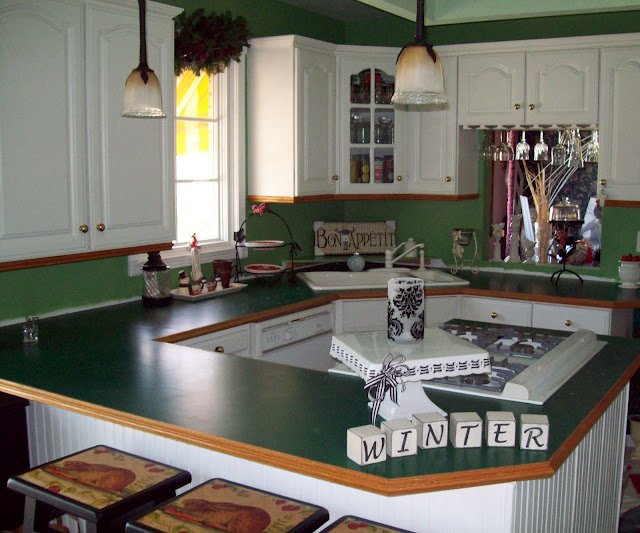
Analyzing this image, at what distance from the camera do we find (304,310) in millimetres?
4090

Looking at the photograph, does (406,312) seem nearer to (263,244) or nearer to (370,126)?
(263,244)

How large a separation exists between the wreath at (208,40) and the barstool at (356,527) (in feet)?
9.24

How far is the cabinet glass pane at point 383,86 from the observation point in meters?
4.95

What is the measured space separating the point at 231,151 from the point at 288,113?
414 millimetres

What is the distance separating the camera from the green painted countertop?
1875 mm

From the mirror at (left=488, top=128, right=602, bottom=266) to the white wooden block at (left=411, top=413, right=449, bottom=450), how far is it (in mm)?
3077

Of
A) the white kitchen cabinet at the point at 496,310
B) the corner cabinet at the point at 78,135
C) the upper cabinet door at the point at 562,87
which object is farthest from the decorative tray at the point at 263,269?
the upper cabinet door at the point at 562,87

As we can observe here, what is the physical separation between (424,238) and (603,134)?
56.1 inches

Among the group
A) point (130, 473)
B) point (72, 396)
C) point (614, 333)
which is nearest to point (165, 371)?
point (72, 396)

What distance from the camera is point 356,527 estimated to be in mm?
1936

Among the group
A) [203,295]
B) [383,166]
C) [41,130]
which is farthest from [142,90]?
[383,166]

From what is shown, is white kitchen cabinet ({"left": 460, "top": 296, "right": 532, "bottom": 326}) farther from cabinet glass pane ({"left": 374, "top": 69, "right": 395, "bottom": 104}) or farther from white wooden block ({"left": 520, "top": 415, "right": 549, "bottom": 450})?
white wooden block ({"left": 520, "top": 415, "right": 549, "bottom": 450})

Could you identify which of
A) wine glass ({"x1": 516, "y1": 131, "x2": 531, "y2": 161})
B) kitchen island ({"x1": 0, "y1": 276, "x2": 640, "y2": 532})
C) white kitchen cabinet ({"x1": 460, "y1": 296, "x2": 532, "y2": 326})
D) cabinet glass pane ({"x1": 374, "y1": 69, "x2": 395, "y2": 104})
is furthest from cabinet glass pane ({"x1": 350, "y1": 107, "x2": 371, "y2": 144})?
kitchen island ({"x1": 0, "y1": 276, "x2": 640, "y2": 532})

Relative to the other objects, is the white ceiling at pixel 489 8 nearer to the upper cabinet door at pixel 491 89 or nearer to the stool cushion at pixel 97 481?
the upper cabinet door at pixel 491 89
